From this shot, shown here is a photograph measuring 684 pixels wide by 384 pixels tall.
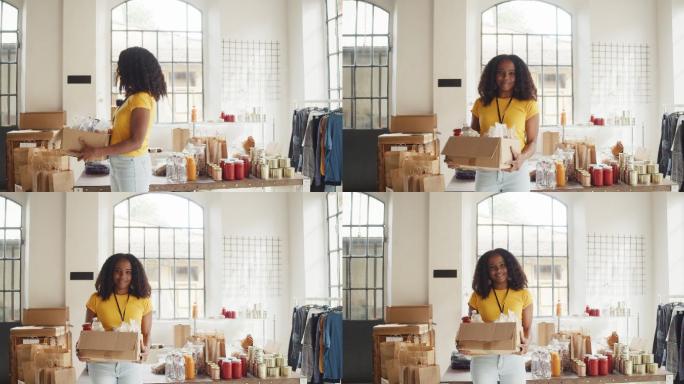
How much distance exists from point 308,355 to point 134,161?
3.79 feet

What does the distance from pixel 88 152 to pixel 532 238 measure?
1.95 meters

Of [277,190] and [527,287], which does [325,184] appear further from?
[527,287]

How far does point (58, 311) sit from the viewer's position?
3.78 m

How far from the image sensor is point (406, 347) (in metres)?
3.80

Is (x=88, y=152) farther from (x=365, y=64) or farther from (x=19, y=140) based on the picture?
(x=365, y=64)

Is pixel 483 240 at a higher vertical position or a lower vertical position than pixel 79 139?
lower

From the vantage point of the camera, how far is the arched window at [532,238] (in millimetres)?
3695

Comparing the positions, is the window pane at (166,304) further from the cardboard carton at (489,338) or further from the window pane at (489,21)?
the window pane at (489,21)

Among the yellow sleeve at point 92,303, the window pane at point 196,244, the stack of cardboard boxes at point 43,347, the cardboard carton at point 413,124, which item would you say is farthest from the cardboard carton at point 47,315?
the cardboard carton at point 413,124

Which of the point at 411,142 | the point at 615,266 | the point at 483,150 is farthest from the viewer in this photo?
the point at 615,266

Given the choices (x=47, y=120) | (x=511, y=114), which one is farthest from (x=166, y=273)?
(x=511, y=114)

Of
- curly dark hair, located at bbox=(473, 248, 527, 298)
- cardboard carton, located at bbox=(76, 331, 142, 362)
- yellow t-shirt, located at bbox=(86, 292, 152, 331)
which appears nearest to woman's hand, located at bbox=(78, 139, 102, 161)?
yellow t-shirt, located at bbox=(86, 292, 152, 331)

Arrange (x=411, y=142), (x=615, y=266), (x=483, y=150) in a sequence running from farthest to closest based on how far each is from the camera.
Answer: (x=615, y=266) < (x=411, y=142) < (x=483, y=150)

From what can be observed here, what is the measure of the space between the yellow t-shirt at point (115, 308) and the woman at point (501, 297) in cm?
142
